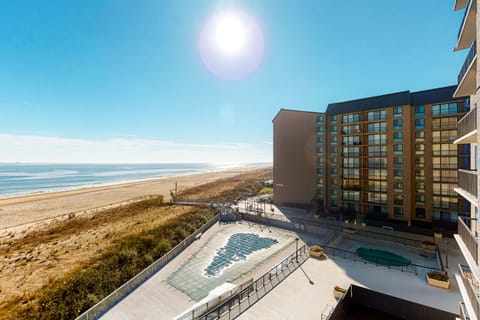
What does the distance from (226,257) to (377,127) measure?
2631 cm

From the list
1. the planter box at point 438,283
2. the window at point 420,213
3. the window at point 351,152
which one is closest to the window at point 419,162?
the window at point 420,213

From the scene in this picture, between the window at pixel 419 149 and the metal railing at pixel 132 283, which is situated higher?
the window at pixel 419 149

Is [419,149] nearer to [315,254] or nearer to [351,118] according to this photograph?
[351,118]

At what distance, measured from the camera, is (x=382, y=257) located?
64.6 feet

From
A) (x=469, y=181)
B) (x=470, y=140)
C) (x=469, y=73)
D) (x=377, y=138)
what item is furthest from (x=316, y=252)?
(x=377, y=138)

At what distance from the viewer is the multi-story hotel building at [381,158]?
25.0 m

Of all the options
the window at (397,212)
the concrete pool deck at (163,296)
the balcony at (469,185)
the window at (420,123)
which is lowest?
the concrete pool deck at (163,296)

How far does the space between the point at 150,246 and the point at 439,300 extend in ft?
78.1

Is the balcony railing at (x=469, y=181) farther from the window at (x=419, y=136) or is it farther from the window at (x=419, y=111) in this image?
the window at (x=419, y=111)

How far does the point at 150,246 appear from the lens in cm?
2219

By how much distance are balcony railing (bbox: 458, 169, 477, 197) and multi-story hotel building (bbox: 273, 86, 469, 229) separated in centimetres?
1989

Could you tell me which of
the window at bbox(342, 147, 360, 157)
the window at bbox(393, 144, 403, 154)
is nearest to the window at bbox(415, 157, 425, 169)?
the window at bbox(393, 144, 403, 154)

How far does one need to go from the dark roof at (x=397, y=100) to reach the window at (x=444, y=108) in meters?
0.60

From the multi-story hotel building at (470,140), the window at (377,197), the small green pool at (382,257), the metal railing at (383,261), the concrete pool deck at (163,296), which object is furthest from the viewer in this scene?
the window at (377,197)
